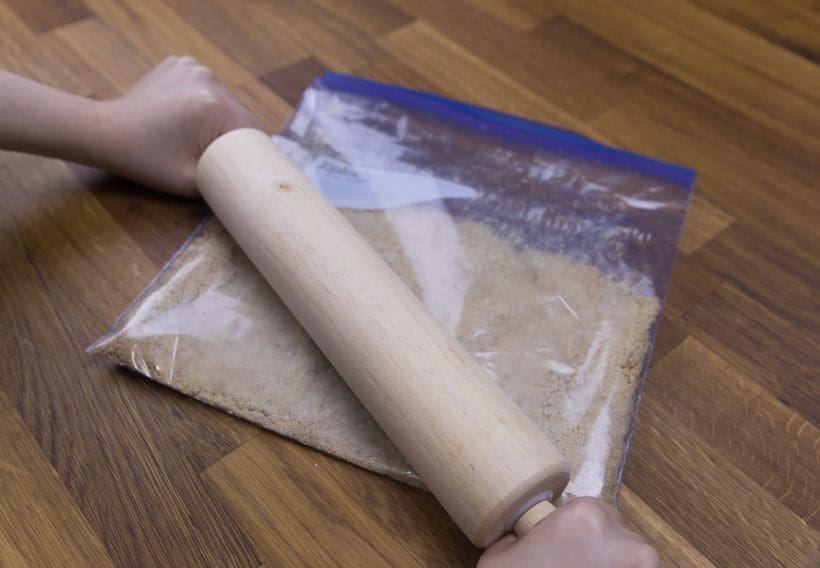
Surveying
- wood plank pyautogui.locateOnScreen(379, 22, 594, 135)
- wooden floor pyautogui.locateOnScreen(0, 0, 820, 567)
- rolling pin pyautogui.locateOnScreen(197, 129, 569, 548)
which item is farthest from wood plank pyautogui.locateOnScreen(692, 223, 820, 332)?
rolling pin pyautogui.locateOnScreen(197, 129, 569, 548)

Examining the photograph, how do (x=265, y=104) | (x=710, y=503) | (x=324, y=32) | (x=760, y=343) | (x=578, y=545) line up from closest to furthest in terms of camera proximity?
(x=578, y=545) → (x=710, y=503) → (x=760, y=343) → (x=265, y=104) → (x=324, y=32)

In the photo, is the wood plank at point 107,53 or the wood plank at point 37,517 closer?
the wood plank at point 37,517

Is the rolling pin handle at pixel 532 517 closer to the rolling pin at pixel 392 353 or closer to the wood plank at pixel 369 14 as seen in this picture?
the rolling pin at pixel 392 353

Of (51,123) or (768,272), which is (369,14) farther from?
(768,272)

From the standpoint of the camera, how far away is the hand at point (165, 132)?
2.43ft

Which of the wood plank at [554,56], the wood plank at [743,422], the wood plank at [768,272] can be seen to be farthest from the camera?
the wood plank at [554,56]

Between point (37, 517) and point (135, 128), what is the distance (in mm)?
397

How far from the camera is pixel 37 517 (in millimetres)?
555

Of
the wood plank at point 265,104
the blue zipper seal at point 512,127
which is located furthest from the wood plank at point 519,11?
the wood plank at point 265,104

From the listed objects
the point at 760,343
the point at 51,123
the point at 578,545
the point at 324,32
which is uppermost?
the point at 51,123

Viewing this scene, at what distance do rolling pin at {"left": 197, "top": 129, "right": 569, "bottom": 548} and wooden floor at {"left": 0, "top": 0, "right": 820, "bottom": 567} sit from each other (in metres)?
0.08

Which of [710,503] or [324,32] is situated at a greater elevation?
[324,32]

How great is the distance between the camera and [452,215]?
76 centimetres

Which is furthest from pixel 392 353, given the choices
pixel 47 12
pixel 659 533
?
pixel 47 12
